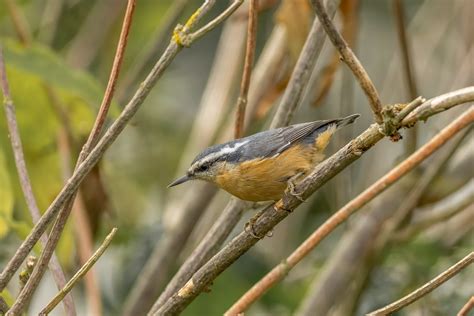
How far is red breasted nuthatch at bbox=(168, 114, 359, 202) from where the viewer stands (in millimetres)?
2742

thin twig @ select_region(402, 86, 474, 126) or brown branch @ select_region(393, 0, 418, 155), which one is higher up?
brown branch @ select_region(393, 0, 418, 155)

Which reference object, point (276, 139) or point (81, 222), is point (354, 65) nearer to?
point (276, 139)

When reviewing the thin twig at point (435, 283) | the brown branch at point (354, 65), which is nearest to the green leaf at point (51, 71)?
the brown branch at point (354, 65)

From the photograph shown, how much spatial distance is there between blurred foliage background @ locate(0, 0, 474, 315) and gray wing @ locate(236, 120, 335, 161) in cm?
22

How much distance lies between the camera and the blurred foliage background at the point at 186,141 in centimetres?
313

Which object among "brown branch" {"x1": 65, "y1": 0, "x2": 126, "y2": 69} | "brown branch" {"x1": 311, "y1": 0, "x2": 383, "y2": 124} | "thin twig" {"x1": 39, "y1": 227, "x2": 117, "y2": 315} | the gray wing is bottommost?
"thin twig" {"x1": 39, "y1": 227, "x2": 117, "y2": 315}

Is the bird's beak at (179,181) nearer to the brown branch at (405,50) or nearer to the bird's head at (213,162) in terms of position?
the bird's head at (213,162)

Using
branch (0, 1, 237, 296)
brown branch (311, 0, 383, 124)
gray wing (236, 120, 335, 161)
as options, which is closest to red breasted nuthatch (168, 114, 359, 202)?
gray wing (236, 120, 335, 161)

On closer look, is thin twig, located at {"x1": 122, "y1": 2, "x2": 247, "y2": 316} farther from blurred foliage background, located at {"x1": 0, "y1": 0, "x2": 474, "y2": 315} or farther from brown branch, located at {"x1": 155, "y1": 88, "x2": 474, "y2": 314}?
brown branch, located at {"x1": 155, "y1": 88, "x2": 474, "y2": 314}

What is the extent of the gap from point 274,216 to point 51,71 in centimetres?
102

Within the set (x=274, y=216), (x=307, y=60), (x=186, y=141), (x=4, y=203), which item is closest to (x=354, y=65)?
(x=274, y=216)

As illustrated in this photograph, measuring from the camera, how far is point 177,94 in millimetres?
5812

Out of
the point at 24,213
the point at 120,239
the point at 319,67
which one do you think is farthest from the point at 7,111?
the point at 319,67

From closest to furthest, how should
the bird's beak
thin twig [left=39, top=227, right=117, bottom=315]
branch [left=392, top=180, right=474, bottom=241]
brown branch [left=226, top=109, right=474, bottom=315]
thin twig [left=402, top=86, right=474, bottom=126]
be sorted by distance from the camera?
thin twig [left=402, top=86, right=474, bottom=126], thin twig [left=39, top=227, right=117, bottom=315], brown branch [left=226, top=109, right=474, bottom=315], the bird's beak, branch [left=392, top=180, right=474, bottom=241]
